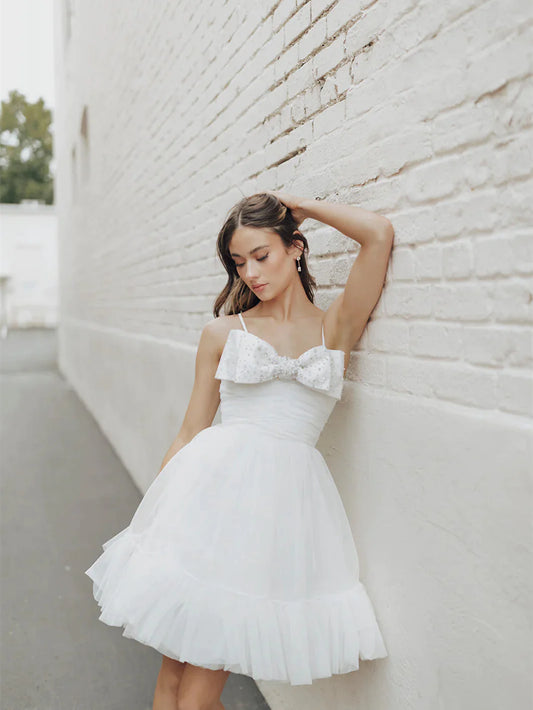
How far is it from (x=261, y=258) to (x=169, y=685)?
1.38 metres

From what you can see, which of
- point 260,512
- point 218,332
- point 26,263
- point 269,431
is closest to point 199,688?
point 260,512

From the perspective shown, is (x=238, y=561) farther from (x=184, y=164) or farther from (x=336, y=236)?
(x=184, y=164)

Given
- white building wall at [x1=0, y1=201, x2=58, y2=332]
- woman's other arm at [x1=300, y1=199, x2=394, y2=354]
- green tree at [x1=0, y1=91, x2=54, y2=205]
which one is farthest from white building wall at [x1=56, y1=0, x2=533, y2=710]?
green tree at [x1=0, y1=91, x2=54, y2=205]

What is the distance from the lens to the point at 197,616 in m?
1.93

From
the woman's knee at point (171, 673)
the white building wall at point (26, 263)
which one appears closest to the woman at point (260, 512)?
the woman's knee at point (171, 673)

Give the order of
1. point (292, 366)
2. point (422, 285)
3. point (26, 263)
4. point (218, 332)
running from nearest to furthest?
1. point (422, 285)
2. point (292, 366)
3. point (218, 332)
4. point (26, 263)

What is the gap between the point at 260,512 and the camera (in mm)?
2043

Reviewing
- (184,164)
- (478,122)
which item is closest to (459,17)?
(478,122)

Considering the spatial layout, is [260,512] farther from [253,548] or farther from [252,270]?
[252,270]

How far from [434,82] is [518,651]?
1364 mm

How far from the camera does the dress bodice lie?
7.06 ft

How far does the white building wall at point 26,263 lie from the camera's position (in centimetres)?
2819

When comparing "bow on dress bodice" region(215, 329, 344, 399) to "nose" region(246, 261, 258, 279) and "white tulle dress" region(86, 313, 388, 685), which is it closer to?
"white tulle dress" region(86, 313, 388, 685)

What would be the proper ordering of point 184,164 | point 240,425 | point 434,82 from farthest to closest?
point 184,164
point 240,425
point 434,82
